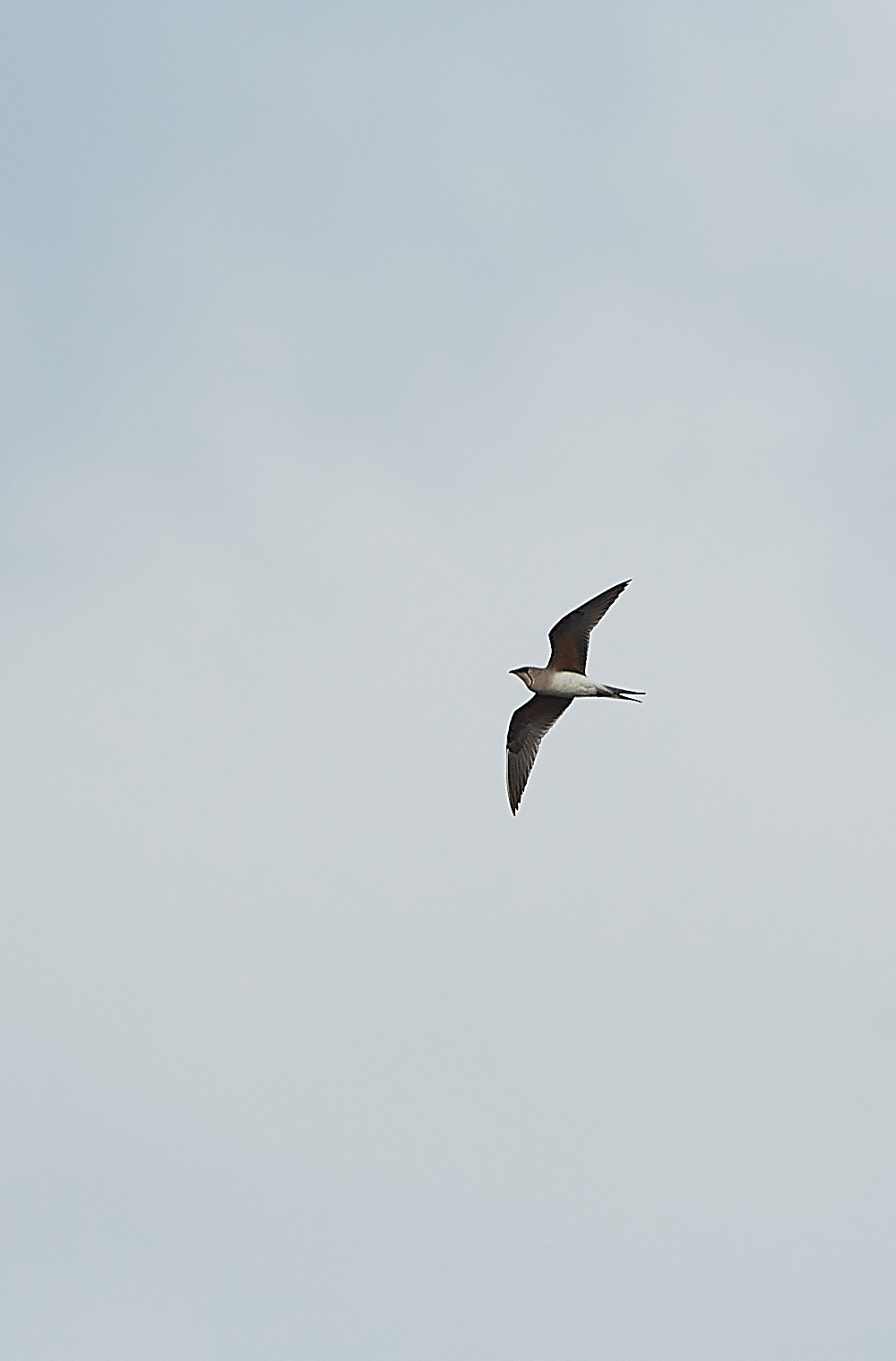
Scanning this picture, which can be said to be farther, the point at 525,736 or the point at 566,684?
the point at 525,736

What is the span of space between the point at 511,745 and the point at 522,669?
303 centimetres

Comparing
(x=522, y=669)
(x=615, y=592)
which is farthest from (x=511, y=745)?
(x=615, y=592)

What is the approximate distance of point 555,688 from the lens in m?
52.6

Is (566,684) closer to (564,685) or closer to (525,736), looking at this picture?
(564,685)

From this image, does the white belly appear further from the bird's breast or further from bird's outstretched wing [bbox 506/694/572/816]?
bird's outstretched wing [bbox 506/694/572/816]

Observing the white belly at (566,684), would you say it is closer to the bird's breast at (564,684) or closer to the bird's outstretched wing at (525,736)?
the bird's breast at (564,684)

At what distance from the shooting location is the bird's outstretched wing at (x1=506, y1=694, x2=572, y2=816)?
54.3 metres

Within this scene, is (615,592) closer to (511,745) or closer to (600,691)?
(600,691)

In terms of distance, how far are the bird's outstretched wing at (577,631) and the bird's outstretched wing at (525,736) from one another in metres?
2.44

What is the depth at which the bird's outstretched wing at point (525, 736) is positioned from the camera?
178ft

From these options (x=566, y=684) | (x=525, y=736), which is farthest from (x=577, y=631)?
(x=525, y=736)

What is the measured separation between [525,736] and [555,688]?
2.65 m

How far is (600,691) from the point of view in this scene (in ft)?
170

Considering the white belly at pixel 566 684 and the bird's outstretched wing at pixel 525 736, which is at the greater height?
the white belly at pixel 566 684
